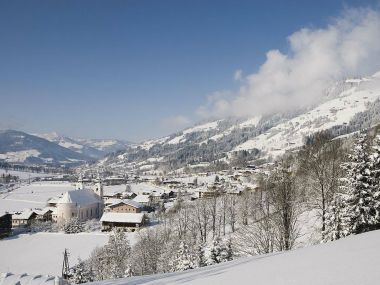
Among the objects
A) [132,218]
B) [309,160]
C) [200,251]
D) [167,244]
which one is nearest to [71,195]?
[132,218]

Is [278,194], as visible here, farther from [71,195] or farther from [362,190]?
[71,195]

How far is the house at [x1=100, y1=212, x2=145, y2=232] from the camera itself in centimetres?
8369

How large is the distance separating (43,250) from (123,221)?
24881 millimetres

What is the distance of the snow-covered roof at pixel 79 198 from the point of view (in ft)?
327

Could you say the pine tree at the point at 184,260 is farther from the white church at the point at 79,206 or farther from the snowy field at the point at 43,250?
the white church at the point at 79,206

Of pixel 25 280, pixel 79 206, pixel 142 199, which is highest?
pixel 25 280

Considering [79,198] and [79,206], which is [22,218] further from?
[79,198]

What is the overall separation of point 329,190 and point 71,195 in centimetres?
8722

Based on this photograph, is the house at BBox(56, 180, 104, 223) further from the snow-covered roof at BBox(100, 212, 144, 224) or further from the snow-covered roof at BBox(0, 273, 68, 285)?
the snow-covered roof at BBox(0, 273, 68, 285)

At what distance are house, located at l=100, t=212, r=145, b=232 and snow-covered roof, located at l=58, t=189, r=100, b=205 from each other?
1873cm

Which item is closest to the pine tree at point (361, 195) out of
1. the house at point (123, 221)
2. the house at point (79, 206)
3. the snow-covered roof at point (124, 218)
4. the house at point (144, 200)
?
the house at point (123, 221)

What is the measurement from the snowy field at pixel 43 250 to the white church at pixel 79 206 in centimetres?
1998

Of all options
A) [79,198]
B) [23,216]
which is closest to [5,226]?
[23,216]

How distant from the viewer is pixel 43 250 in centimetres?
6119
